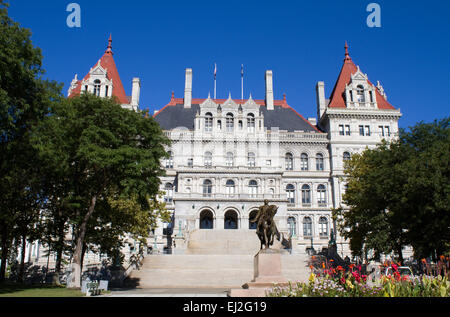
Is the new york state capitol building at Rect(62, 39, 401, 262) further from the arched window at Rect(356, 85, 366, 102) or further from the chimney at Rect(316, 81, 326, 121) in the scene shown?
the chimney at Rect(316, 81, 326, 121)

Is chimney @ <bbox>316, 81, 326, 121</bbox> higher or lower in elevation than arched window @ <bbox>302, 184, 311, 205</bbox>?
higher

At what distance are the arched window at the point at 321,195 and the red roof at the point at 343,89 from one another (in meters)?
12.3

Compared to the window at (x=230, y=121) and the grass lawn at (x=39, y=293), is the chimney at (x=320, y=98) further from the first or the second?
the grass lawn at (x=39, y=293)

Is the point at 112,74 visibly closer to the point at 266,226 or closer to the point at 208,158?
the point at 208,158

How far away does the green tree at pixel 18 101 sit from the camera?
17750 millimetres

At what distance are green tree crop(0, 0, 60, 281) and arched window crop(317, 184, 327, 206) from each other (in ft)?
124

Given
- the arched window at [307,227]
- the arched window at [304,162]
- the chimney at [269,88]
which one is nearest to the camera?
the arched window at [307,227]

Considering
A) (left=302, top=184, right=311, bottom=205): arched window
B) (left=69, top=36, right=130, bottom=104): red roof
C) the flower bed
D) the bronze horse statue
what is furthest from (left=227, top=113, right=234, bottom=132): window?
the flower bed

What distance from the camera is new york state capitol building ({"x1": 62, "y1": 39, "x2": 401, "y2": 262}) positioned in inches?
1861

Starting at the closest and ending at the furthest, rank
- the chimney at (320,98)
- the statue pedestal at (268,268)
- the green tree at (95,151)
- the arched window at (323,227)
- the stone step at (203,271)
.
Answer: the statue pedestal at (268,268) → the green tree at (95,151) → the stone step at (203,271) → the arched window at (323,227) → the chimney at (320,98)

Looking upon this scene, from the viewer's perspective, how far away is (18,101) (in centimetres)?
1883

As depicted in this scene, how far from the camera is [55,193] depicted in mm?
26641

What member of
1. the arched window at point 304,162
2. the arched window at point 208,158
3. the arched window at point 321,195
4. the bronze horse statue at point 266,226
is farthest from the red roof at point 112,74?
the bronze horse statue at point 266,226

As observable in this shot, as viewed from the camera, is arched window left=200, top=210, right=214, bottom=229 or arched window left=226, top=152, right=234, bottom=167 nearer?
arched window left=200, top=210, right=214, bottom=229
